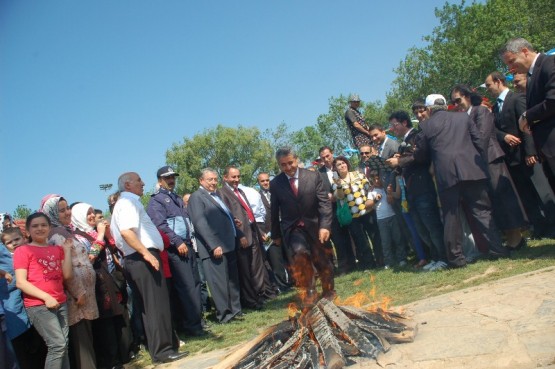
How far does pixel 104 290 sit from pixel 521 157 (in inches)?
242

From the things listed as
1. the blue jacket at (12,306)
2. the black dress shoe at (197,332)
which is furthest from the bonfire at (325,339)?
the black dress shoe at (197,332)

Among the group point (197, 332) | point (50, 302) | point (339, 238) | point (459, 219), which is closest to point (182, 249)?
point (197, 332)

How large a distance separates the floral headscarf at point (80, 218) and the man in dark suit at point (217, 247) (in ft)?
5.79

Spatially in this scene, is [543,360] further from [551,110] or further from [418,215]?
[418,215]

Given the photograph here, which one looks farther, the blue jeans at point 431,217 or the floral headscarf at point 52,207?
the blue jeans at point 431,217

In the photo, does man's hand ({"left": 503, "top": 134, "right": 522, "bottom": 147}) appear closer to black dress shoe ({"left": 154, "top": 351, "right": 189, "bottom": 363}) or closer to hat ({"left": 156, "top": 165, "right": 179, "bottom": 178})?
hat ({"left": 156, "top": 165, "right": 179, "bottom": 178})

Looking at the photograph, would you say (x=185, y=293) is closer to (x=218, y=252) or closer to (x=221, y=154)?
(x=218, y=252)

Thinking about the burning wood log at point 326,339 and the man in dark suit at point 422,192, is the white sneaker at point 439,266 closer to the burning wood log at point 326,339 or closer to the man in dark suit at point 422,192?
the man in dark suit at point 422,192

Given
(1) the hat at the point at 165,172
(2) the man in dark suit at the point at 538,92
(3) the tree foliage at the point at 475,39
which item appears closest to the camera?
(2) the man in dark suit at the point at 538,92

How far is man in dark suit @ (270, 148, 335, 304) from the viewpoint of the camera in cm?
631

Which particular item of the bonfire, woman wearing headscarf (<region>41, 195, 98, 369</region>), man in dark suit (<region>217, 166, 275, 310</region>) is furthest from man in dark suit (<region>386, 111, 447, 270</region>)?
woman wearing headscarf (<region>41, 195, 98, 369</region>)

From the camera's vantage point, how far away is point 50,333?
4590mm

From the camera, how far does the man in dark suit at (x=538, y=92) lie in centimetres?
491

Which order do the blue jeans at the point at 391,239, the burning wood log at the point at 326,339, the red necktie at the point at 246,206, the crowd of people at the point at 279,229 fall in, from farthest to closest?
the red necktie at the point at 246,206 < the blue jeans at the point at 391,239 < the crowd of people at the point at 279,229 < the burning wood log at the point at 326,339
